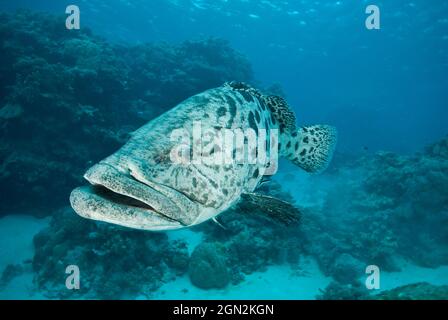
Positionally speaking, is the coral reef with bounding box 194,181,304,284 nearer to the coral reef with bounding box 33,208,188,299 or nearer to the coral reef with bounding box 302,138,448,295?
the coral reef with bounding box 302,138,448,295

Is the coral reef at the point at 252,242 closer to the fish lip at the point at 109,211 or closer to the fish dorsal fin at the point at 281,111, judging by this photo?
the fish dorsal fin at the point at 281,111

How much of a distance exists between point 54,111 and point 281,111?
38.6 feet

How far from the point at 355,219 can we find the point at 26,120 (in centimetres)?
1520

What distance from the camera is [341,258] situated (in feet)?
37.6

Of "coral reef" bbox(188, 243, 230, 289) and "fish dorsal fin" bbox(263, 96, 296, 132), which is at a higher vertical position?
"fish dorsal fin" bbox(263, 96, 296, 132)

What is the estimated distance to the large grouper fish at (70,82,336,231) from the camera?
2.13 meters

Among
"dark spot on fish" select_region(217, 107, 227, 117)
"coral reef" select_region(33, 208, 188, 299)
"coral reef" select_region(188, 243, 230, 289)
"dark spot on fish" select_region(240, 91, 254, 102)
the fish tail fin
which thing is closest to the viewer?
"dark spot on fish" select_region(217, 107, 227, 117)

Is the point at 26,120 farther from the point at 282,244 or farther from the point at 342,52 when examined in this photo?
the point at 342,52

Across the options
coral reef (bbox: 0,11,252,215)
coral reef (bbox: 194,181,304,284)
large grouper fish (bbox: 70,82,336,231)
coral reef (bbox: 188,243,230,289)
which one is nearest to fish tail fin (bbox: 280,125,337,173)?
large grouper fish (bbox: 70,82,336,231)

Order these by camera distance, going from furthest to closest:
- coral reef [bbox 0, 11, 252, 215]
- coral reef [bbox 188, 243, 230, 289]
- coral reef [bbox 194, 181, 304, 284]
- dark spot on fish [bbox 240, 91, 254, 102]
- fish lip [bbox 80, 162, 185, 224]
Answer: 1. coral reef [bbox 0, 11, 252, 215]
2. coral reef [bbox 194, 181, 304, 284]
3. coral reef [bbox 188, 243, 230, 289]
4. dark spot on fish [bbox 240, 91, 254, 102]
5. fish lip [bbox 80, 162, 185, 224]

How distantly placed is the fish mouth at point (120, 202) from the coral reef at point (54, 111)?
31.3ft

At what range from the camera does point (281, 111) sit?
4594mm

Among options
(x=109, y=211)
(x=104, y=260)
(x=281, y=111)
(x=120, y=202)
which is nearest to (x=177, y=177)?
(x=120, y=202)
